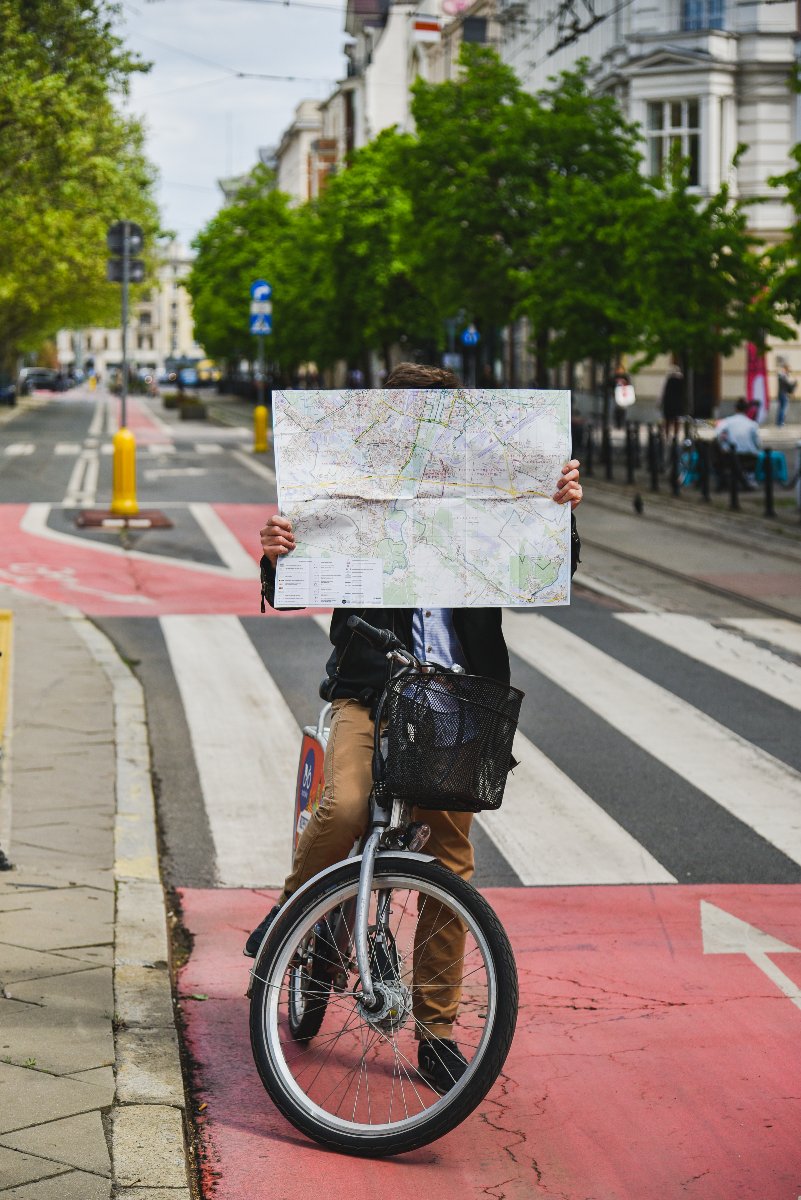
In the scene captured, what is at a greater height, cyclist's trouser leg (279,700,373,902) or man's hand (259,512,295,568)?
man's hand (259,512,295,568)

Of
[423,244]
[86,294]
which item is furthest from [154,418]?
[423,244]

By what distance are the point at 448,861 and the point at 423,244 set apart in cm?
3215

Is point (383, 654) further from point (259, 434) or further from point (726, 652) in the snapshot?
point (259, 434)

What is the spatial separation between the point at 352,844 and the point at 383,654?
1.60 ft

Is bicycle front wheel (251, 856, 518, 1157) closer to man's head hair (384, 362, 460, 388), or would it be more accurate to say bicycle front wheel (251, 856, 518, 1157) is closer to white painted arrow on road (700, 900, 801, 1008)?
man's head hair (384, 362, 460, 388)

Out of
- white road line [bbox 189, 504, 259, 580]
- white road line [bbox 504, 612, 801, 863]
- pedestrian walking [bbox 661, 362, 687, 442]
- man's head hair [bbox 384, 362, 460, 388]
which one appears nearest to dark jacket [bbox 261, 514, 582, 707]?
man's head hair [bbox 384, 362, 460, 388]

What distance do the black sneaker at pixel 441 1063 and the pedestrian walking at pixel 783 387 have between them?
39485 mm

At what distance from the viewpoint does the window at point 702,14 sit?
45.5 metres

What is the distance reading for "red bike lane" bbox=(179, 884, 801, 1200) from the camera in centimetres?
413

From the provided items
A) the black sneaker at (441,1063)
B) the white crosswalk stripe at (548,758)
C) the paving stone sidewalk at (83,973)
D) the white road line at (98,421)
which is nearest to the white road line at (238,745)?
the white crosswalk stripe at (548,758)

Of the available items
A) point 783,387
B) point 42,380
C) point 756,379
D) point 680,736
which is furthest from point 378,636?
point 42,380

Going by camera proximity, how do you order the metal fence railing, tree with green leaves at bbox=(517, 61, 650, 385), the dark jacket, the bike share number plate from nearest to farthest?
the dark jacket, the bike share number plate, the metal fence railing, tree with green leaves at bbox=(517, 61, 650, 385)

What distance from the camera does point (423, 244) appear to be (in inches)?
1411

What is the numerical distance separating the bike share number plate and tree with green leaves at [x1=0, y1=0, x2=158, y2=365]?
2572cm
